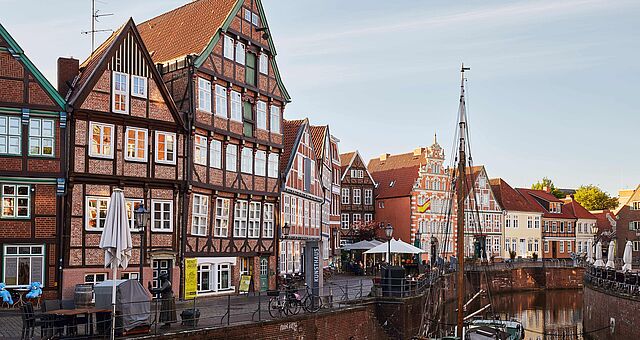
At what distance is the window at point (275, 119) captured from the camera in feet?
121

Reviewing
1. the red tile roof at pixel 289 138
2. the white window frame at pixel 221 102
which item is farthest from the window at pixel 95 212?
the red tile roof at pixel 289 138

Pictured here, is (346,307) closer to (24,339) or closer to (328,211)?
(24,339)

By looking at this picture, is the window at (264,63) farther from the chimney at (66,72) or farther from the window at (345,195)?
the window at (345,195)

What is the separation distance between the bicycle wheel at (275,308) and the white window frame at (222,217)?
819 centimetres

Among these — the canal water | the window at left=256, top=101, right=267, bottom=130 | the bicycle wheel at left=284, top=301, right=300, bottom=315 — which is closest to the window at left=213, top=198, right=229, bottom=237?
the window at left=256, top=101, right=267, bottom=130

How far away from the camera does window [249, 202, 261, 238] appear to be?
116 ft

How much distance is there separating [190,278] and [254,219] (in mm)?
5785

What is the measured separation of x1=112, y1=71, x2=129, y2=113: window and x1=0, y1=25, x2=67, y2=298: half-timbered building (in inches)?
82.7

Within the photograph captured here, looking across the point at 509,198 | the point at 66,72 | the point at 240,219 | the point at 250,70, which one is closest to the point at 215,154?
the point at 240,219

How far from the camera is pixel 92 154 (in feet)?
90.6

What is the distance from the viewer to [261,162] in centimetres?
3591

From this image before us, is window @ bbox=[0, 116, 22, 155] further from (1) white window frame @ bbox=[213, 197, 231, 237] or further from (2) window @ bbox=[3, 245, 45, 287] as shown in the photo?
Result: (1) white window frame @ bbox=[213, 197, 231, 237]

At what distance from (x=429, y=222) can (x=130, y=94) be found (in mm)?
43554

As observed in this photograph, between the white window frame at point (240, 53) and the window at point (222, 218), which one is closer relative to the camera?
the window at point (222, 218)
